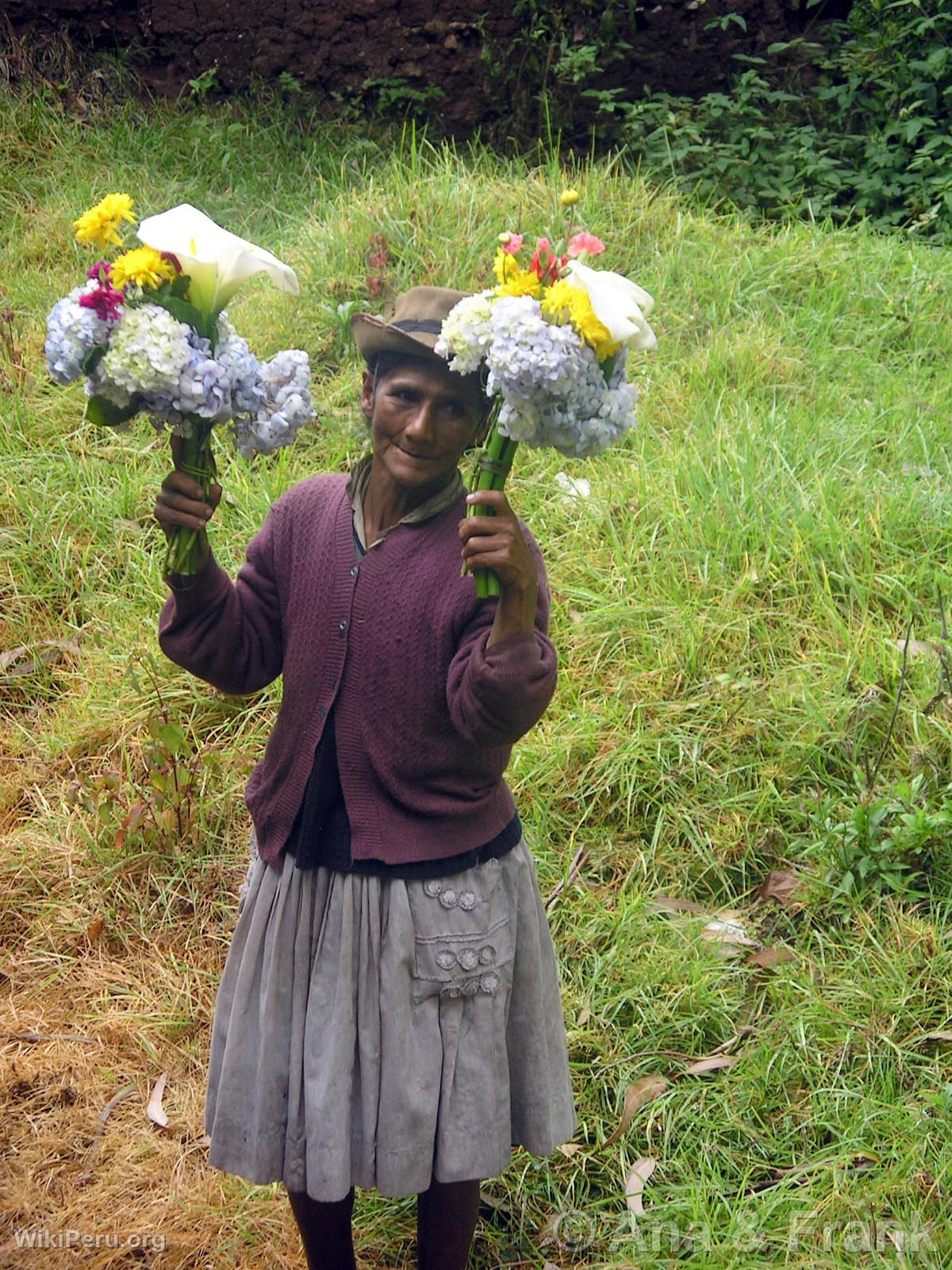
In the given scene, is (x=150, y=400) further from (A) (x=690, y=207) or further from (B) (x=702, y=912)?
(A) (x=690, y=207)

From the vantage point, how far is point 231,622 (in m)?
2.28

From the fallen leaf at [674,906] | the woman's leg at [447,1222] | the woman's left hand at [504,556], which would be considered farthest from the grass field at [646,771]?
the woman's left hand at [504,556]

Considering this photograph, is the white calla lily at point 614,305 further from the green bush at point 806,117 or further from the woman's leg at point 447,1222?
the green bush at point 806,117

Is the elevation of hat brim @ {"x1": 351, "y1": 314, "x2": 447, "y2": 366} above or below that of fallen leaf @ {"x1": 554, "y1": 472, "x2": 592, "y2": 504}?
above

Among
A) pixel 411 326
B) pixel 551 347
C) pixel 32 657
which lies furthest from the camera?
pixel 32 657

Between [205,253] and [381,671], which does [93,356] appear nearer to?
[205,253]

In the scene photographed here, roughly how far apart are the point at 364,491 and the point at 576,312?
1.95ft

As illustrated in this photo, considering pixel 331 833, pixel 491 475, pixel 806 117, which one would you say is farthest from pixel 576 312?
pixel 806 117

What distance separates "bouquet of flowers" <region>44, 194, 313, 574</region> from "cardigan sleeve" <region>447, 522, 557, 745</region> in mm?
447

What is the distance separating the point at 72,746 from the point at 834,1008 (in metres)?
2.31

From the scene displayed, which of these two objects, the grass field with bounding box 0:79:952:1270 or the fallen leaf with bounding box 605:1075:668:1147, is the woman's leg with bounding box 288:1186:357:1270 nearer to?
the grass field with bounding box 0:79:952:1270

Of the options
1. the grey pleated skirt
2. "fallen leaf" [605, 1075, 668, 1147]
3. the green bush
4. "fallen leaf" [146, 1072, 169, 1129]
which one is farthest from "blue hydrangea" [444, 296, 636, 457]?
the green bush

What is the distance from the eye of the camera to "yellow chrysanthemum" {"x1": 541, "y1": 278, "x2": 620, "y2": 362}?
187 cm

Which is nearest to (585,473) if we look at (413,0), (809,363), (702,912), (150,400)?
(809,363)
